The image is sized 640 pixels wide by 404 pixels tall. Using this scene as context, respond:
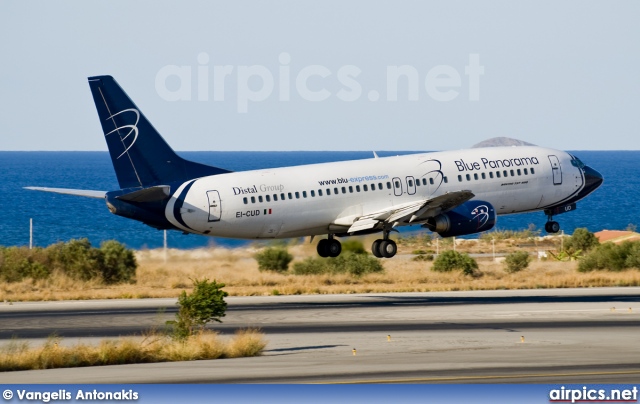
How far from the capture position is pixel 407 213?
58.9 m

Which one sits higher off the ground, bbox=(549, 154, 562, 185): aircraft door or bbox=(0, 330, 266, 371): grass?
bbox=(549, 154, 562, 185): aircraft door

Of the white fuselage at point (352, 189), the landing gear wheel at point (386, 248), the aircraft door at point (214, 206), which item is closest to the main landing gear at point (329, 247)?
the white fuselage at point (352, 189)

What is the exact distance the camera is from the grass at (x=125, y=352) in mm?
36031

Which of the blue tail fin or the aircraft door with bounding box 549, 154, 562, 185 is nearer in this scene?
the blue tail fin

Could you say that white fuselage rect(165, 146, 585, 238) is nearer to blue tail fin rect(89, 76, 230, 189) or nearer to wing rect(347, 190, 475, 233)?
wing rect(347, 190, 475, 233)

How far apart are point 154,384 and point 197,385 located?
1184mm

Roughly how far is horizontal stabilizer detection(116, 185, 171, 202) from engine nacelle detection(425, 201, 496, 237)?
1364 centimetres

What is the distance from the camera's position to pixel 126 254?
74938mm

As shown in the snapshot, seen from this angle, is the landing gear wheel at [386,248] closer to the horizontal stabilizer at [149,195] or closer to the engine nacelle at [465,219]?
the engine nacelle at [465,219]

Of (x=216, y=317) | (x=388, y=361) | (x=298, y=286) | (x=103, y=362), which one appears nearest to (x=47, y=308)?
(x=216, y=317)

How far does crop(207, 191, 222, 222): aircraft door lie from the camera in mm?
54719

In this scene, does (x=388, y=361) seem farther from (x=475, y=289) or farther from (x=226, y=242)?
(x=226, y=242)
